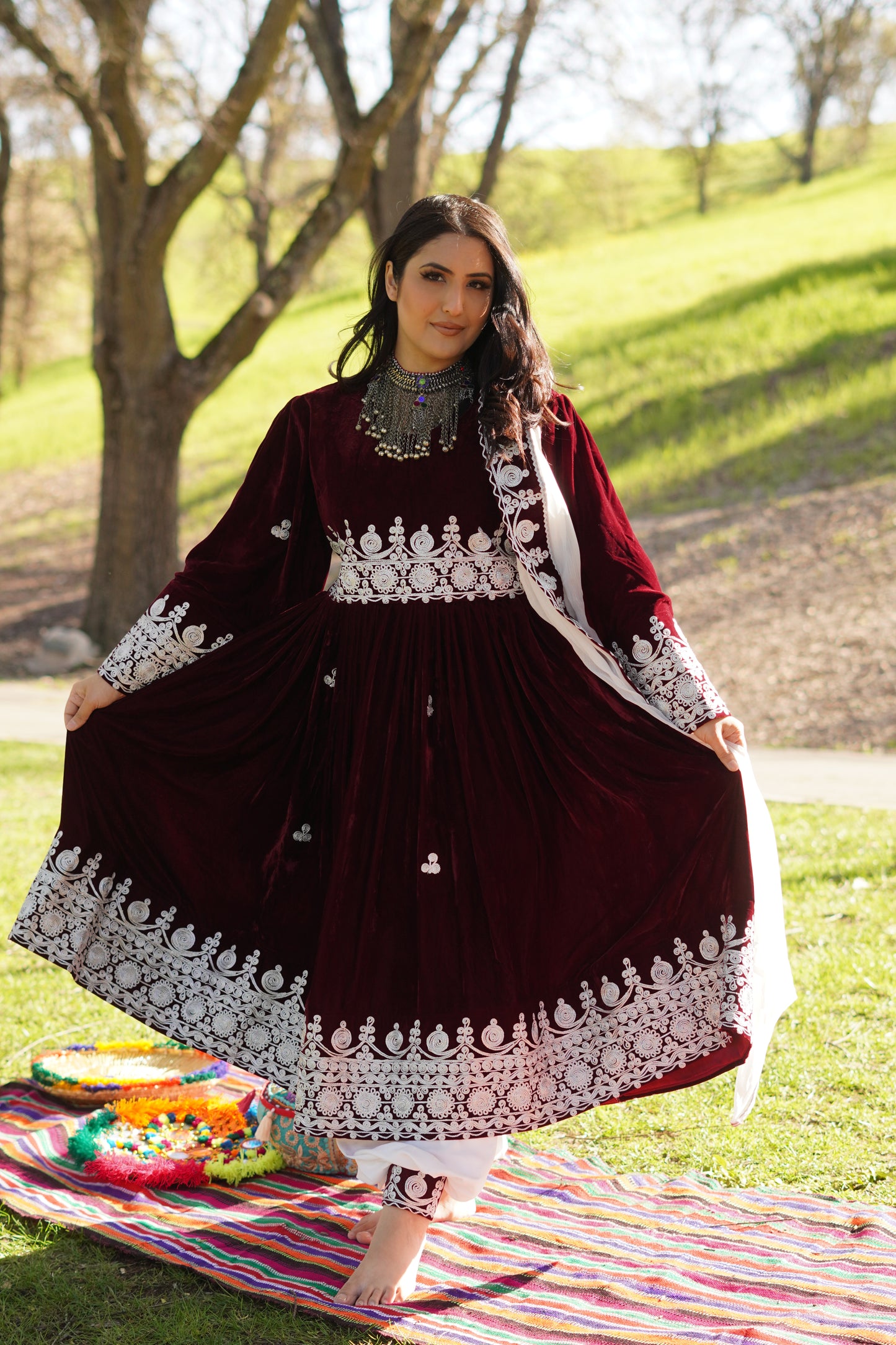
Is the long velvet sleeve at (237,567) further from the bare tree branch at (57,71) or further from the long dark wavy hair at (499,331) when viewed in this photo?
the bare tree branch at (57,71)

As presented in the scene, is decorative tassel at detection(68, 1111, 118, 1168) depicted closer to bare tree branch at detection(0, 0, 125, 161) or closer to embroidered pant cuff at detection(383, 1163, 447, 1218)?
embroidered pant cuff at detection(383, 1163, 447, 1218)

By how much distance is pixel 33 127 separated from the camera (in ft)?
67.5

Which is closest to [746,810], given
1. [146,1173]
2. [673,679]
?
[673,679]

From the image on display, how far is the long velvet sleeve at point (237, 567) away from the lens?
2.88 metres

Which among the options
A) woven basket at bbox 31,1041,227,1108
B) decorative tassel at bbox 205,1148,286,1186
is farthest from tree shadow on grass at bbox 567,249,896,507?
decorative tassel at bbox 205,1148,286,1186

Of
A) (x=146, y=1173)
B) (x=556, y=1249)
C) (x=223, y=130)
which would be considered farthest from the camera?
(x=223, y=130)

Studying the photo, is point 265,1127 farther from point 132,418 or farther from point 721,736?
point 132,418

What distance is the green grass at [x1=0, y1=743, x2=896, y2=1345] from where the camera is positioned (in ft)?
8.23

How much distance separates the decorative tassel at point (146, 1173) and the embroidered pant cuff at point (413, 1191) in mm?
703

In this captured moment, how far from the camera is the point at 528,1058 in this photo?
8.27ft

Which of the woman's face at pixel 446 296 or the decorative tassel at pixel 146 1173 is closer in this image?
the woman's face at pixel 446 296

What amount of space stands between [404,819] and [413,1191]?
2.38 feet

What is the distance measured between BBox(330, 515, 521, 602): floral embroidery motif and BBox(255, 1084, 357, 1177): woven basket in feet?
4.25

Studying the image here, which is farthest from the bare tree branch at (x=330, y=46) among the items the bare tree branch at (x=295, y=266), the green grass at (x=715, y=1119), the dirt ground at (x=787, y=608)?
the green grass at (x=715, y=1119)
